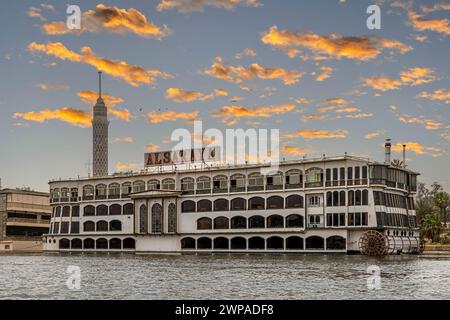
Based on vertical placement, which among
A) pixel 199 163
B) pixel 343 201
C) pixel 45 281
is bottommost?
pixel 45 281

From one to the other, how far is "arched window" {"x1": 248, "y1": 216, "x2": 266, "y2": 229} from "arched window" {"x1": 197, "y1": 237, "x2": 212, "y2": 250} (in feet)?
24.6

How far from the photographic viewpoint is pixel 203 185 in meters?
95.4

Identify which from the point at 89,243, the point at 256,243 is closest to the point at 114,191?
the point at 89,243

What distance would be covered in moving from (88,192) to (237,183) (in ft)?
94.2

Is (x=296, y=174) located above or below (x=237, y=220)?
above

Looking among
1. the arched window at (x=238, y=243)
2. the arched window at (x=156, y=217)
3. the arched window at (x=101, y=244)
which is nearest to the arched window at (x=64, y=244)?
the arched window at (x=101, y=244)

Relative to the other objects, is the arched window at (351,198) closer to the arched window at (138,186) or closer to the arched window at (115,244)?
the arched window at (138,186)

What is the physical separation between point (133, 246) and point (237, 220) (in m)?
19.2

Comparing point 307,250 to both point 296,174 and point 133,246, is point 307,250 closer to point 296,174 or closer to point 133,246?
point 296,174

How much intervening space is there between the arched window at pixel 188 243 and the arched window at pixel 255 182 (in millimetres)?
12508

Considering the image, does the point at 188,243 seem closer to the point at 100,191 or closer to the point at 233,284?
the point at 100,191

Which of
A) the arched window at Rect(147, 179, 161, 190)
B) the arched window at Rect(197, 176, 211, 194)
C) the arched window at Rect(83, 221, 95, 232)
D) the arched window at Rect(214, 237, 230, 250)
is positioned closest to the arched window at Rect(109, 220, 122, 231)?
the arched window at Rect(83, 221, 95, 232)
